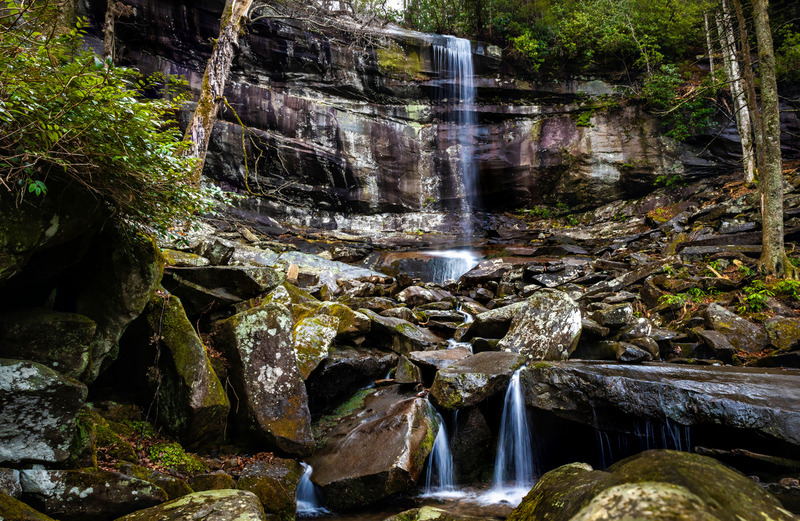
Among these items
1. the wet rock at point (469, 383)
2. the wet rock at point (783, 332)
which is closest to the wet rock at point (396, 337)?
the wet rock at point (469, 383)

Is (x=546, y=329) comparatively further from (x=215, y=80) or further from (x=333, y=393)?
(x=215, y=80)

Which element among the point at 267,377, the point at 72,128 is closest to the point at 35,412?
the point at 72,128

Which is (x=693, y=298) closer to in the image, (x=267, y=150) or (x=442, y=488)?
(x=442, y=488)

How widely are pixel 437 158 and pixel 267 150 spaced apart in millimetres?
8660

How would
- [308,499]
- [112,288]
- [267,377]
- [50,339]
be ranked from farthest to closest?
1. [267,377]
2. [308,499]
3. [112,288]
4. [50,339]

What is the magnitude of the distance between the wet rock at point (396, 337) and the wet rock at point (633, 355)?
287 cm

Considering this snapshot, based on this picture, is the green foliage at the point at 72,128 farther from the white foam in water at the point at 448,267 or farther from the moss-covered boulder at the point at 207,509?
the white foam in water at the point at 448,267

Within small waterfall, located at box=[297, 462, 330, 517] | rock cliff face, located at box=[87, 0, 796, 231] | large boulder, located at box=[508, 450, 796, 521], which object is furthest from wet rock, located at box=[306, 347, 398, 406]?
rock cliff face, located at box=[87, 0, 796, 231]

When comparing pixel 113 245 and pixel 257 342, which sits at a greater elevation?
pixel 113 245

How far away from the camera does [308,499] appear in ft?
13.4

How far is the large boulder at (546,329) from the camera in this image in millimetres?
5777

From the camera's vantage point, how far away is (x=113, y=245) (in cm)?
358

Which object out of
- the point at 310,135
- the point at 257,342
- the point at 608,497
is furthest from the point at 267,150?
the point at 608,497

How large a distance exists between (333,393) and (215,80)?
20.6 ft
